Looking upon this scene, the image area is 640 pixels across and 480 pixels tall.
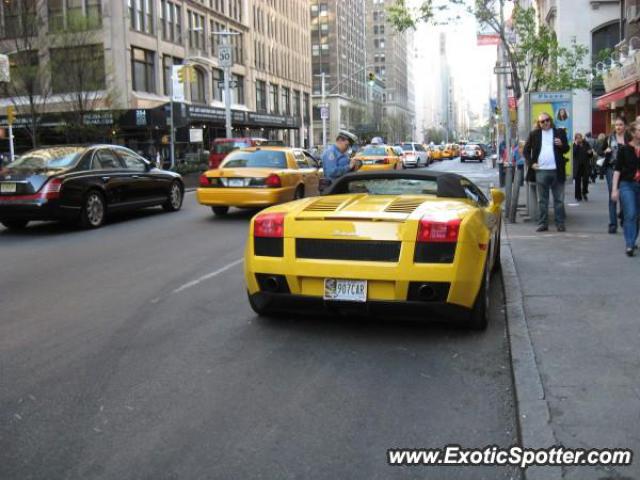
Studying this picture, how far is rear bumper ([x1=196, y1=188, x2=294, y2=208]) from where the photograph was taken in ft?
46.1

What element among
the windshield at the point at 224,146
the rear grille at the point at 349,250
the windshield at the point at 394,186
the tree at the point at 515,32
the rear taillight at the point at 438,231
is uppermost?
the tree at the point at 515,32

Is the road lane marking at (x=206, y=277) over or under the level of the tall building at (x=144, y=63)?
under

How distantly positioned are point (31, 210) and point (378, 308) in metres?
8.87

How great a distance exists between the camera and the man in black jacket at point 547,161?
35.5ft

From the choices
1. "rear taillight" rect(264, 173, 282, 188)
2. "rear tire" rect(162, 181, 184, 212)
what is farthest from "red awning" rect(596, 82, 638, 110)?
"rear tire" rect(162, 181, 184, 212)

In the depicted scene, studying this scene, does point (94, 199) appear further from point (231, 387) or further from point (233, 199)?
point (231, 387)

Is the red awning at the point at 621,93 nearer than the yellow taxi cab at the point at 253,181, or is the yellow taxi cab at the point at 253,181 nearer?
the yellow taxi cab at the point at 253,181

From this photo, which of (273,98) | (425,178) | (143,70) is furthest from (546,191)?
(273,98)

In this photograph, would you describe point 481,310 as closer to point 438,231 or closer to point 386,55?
point 438,231

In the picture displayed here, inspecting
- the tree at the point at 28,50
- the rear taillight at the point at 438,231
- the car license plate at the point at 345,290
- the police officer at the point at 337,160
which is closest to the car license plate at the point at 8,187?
the police officer at the point at 337,160

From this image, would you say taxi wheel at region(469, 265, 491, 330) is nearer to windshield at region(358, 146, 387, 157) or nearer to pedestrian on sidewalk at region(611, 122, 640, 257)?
pedestrian on sidewalk at region(611, 122, 640, 257)

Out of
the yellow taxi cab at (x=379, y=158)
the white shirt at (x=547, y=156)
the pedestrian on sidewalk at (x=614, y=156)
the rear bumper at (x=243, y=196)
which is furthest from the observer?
the yellow taxi cab at (x=379, y=158)

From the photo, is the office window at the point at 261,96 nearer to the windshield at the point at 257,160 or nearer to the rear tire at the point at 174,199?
the rear tire at the point at 174,199

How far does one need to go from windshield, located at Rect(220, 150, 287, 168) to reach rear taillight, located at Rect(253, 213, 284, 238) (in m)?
9.20
